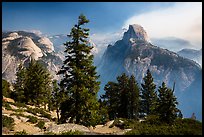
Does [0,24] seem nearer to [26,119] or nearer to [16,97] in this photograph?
[26,119]

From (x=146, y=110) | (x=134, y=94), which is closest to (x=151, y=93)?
(x=146, y=110)

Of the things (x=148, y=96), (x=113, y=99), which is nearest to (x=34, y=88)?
(x=113, y=99)

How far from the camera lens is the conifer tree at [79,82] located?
26391 mm

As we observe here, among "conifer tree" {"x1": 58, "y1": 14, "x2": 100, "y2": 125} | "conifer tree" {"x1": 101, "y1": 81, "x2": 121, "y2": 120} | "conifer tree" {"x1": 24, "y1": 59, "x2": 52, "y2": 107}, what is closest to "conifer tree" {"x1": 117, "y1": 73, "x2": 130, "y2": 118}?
"conifer tree" {"x1": 101, "y1": 81, "x2": 121, "y2": 120}

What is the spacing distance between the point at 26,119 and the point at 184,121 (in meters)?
19.6

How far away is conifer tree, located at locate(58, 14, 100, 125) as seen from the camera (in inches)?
1039

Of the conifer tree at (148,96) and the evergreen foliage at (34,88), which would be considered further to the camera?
the conifer tree at (148,96)

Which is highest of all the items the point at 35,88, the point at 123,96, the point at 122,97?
the point at 35,88

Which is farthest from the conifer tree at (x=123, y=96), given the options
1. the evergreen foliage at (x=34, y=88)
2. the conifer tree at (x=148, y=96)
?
the evergreen foliage at (x=34, y=88)

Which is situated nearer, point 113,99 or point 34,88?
point 113,99

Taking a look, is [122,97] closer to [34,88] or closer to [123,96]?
[123,96]

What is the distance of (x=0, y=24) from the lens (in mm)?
15172

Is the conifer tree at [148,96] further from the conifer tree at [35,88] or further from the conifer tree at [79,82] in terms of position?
the conifer tree at [79,82]

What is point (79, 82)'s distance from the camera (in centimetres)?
2700
